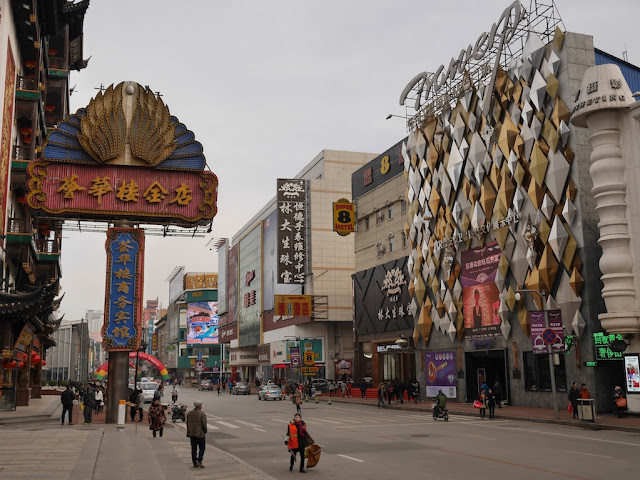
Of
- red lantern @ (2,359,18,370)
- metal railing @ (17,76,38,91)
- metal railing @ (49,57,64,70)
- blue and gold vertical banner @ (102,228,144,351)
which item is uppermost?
metal railing @ (49,57,64,70)

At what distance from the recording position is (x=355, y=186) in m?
68.9

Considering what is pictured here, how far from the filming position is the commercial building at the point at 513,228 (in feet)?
114

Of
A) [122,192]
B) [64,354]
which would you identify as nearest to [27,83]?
[122,192]

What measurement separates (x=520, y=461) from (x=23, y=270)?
34.9m

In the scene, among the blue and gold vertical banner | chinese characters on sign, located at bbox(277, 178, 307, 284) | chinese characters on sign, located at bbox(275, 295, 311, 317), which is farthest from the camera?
chinese characters on sign, located at bbox(277, 178, 307, 284)

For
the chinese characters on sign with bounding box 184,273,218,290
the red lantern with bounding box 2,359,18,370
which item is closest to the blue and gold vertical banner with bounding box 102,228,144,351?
the red lantern with bounding box 2,359,18,370

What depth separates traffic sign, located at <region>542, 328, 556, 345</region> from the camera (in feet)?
104

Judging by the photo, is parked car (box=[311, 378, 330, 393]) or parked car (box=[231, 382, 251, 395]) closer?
parked car (box=[311, 378, 330, 393])

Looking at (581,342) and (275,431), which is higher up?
(581,342)

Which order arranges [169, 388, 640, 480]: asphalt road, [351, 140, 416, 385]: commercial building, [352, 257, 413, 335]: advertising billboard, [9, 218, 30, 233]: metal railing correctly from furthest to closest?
[351, 140, 416, 385]: commercial building
[352, 257, 413, 335]: advertising billboard
[9, 218, 30, 233]: metal railing
[169, 388, 640, 480]: asphalt road

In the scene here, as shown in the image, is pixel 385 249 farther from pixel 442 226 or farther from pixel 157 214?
pixel 157 214

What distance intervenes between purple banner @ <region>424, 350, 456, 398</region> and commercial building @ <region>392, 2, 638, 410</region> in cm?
12

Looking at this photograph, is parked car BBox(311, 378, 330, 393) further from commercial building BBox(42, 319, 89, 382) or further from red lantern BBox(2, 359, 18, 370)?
commercial building BBox(42, 319, 89, 382)

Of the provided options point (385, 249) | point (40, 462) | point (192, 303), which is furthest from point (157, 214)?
point (192, 303)
